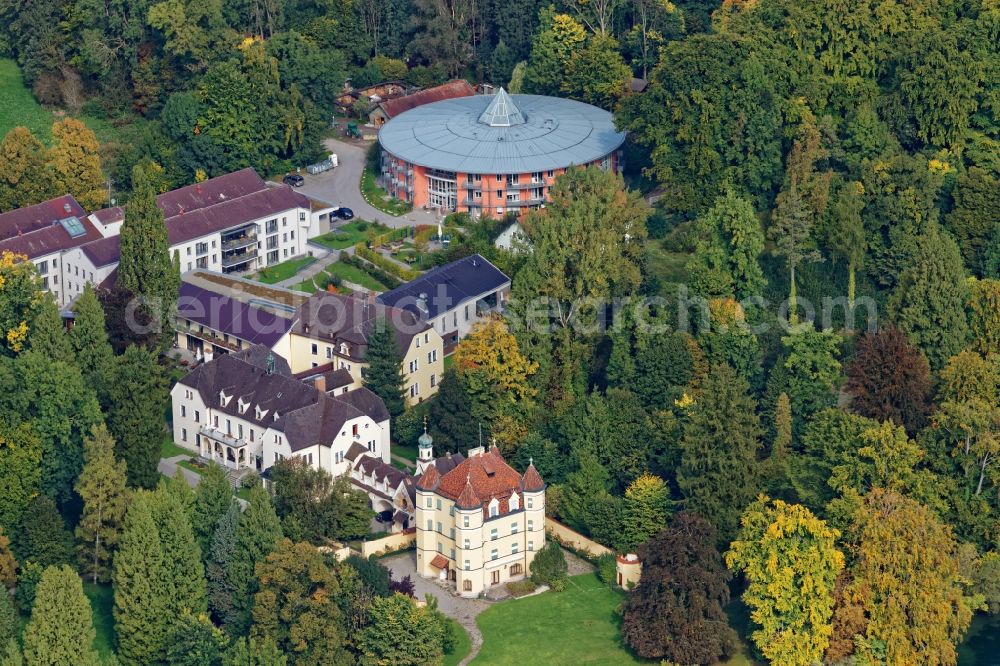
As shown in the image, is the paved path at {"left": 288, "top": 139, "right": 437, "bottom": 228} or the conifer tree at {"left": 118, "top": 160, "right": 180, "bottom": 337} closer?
the conifer tree at {"left": 118, "top": 160, "right": 180, "bottom": 337}

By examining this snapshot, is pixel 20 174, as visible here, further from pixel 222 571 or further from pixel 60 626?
pixel 60 626

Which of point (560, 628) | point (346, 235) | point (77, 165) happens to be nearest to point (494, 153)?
point (346, 235)

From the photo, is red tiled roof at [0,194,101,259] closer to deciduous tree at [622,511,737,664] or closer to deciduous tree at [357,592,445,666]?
deciduous tree at [357,592,445,666]

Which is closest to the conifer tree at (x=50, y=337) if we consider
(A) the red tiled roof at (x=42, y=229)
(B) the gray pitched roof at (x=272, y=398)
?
(B) the gray pitched roof at (x=272, y=398)

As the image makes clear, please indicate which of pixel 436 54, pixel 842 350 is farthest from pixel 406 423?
pixel 436 54

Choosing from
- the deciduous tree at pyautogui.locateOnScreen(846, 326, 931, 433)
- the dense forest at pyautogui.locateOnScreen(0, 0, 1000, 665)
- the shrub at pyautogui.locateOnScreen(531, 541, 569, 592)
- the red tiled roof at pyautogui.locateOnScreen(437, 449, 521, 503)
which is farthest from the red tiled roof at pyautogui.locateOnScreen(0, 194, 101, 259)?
the deciduous tree at pyautogui.locateOnScreen(846, 326, 931, 433)

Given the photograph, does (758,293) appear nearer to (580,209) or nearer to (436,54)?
(580,209)

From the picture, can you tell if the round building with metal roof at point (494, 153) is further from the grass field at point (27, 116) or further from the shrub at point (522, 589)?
the shrub at point (522, 589)
